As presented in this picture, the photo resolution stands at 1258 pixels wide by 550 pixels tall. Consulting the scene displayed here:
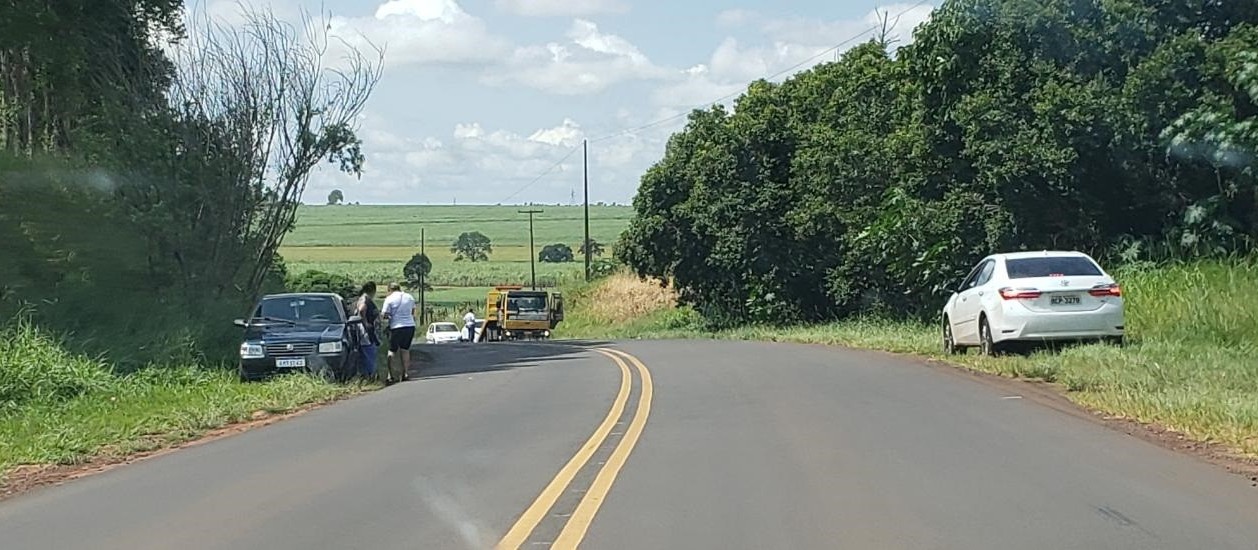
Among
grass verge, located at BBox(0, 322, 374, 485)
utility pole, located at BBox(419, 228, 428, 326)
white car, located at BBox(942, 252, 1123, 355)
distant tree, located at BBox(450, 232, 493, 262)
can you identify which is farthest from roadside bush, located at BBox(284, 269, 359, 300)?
distant tree, located at BBox(450, 232, 493, 262)

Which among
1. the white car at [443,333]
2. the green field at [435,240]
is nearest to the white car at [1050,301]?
the white car at [443,333]

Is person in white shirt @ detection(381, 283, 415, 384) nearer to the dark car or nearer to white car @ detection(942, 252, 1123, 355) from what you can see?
the dark car

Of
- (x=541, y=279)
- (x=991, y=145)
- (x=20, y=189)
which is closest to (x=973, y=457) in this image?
(x=991, y=145)

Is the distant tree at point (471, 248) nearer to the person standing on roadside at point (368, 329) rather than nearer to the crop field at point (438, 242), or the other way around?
the crop field at point (438, 242)

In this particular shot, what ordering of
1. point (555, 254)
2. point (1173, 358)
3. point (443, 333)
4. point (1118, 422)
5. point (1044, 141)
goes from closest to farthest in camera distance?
1. point (1118, 422)
2. point (1173, 358)
3. point (1044, 141)
4. point (443, 333)
5. point (555, 254)

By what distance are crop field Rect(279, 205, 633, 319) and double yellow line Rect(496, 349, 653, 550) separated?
2114 inches

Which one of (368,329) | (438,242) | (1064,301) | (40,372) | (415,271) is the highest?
(438,242)

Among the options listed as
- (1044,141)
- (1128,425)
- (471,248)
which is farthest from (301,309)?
(471,248)

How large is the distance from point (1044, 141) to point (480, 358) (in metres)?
12.4

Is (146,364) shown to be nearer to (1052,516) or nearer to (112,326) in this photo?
(112,326)

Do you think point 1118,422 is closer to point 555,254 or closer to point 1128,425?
point 1128,425

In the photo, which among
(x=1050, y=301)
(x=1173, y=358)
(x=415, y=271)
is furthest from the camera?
(x=415, y=271)

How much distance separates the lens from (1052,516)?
28.8 ft

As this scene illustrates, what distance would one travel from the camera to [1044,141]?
2691 cm
